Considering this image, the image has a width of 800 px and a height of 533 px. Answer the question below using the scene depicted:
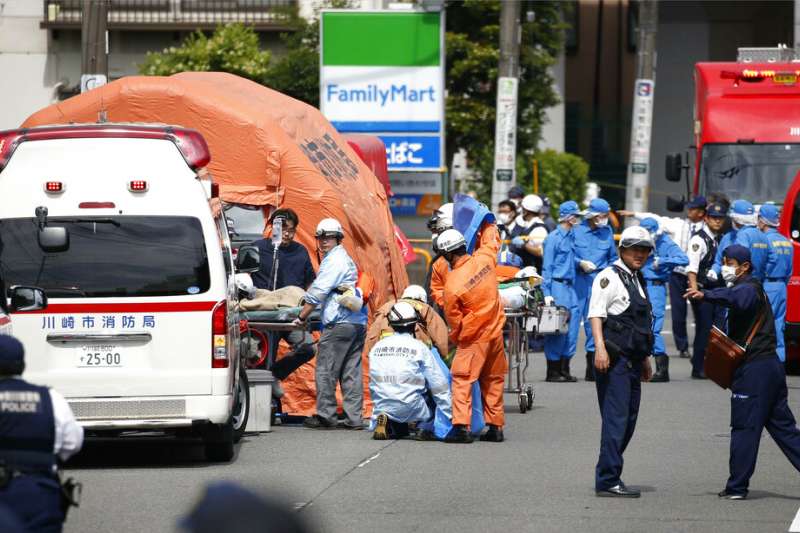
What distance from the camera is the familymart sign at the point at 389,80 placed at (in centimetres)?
2670

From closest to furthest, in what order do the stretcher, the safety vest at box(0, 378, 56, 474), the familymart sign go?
1. the safety vest at box(0, 378, 56, 474)
2. the stretcher
3. the familymart sign

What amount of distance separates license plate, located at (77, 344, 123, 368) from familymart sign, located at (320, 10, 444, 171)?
15804 mm

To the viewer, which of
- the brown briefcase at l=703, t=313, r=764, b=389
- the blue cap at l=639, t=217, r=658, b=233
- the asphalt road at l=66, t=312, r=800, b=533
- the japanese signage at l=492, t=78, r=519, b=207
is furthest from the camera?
the japanese signage at l=492, t=78, r=519, b=207

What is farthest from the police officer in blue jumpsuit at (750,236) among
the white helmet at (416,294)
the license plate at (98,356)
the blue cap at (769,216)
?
the license plate at (98,356)

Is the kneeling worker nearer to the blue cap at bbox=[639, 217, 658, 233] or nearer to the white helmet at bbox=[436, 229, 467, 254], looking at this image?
the white helmet at bbox=[436, 229, 467, 254]

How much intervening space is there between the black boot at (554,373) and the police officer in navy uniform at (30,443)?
36.5ft

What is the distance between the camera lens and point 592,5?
156ft

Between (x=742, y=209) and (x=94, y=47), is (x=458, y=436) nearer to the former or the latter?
(x=742, y=209)

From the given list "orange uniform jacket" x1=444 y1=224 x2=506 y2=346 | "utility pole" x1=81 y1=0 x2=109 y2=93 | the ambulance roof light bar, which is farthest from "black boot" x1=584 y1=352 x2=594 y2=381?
the ambulance roof light bar

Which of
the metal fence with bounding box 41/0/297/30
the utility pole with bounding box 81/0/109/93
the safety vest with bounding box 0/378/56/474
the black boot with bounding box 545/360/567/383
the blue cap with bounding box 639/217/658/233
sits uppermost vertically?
the metal fence with bounding box 41/0/297/30

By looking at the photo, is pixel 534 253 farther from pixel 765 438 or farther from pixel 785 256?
pixel 765 438

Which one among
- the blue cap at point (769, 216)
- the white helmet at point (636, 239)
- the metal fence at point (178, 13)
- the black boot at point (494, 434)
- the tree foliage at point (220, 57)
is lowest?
the black boot at point (494, 434)

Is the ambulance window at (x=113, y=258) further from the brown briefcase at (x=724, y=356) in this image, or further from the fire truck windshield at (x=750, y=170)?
the fire truck windshield at (x=750, y=170)

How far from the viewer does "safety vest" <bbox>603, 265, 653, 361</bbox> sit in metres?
9.97
